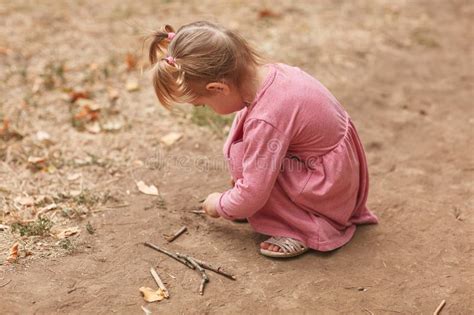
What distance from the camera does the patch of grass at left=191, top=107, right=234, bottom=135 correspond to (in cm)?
341

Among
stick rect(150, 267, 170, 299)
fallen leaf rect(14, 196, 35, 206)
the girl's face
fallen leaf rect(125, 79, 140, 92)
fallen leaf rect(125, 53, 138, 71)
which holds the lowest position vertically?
stick rect(150, 267, 170, 299)

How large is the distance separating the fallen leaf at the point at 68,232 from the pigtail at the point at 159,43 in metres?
0.78

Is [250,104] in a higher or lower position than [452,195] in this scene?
higher

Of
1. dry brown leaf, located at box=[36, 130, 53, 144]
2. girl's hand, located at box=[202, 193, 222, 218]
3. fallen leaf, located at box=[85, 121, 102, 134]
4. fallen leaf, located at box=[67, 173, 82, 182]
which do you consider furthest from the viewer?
fallen leaf, located at box=[85, 121, 102, 134]

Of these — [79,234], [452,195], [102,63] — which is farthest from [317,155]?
[102,63]

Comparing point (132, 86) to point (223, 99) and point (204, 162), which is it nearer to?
point (204, 162)

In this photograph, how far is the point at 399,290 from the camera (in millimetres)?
2295

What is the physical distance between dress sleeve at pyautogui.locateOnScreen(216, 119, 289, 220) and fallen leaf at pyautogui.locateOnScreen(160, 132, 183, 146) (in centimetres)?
101

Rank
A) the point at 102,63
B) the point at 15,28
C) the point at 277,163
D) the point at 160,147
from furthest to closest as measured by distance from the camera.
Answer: the point at 15,28
the point at 102,63
the point at 160,147
the point at 277,163

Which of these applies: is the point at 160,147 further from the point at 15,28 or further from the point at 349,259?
the point at 15,28

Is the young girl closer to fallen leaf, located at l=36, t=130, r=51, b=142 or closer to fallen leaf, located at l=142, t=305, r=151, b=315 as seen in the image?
fallen leaf, located at l=142, t=305, r=151, b=315

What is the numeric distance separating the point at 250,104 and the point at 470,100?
204cm

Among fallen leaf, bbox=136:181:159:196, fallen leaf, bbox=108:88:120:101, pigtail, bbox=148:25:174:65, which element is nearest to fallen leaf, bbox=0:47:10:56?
fallen leaf, bbox=108:88:120:101

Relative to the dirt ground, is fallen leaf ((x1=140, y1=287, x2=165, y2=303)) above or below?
below
